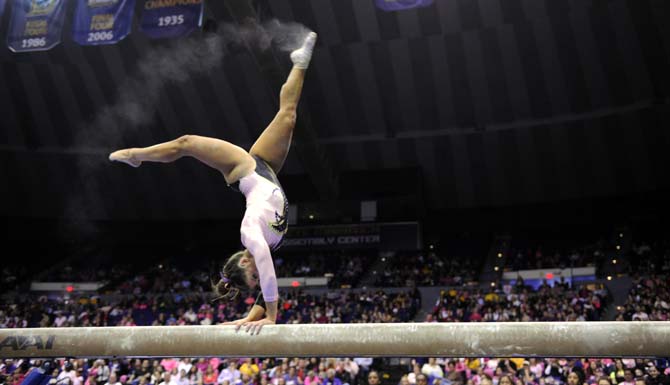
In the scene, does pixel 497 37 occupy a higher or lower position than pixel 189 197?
higher

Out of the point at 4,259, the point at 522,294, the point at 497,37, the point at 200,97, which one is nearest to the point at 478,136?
the point at 497,37

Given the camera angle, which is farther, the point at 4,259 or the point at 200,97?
the point at 4,259

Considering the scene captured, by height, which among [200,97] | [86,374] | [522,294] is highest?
[200,97]

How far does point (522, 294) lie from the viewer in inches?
714

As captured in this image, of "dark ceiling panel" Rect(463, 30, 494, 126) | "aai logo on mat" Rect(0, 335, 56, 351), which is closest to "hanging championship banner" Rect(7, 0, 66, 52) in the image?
"dark ceiling panel" Rect(463, 30, 494, 126)

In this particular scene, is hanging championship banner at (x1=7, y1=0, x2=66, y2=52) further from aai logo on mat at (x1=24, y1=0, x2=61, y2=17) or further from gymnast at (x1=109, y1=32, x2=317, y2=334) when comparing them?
gymnast at (x1=109, y1=32, x2=317, y2=334)

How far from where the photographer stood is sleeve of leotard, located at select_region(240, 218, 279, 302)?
4.66m

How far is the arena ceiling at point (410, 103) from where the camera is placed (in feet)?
64.6

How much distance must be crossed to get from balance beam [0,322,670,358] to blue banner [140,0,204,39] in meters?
12.5

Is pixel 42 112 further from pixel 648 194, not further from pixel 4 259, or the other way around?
pixel 648 194

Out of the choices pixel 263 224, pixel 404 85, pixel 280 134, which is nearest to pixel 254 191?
pixel 263 224

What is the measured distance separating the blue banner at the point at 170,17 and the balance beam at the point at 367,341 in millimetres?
12511

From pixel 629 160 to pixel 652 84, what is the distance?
4101 mm

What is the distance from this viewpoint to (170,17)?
16.6m
